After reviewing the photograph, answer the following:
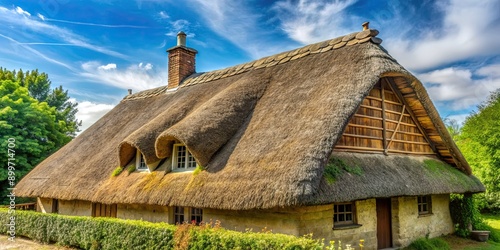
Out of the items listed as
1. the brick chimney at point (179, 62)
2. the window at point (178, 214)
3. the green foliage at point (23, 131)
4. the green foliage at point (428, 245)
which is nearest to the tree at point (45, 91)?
the green foliage at point (23, 131)

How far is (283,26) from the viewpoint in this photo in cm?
1372

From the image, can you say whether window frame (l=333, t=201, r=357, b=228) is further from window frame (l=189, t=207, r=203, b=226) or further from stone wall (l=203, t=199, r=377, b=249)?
window frame (l=189, t=207, r=203, b=226)

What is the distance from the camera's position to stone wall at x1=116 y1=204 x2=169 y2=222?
36.3 ft

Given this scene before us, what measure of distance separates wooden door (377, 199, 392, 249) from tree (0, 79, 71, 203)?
63.3 feet

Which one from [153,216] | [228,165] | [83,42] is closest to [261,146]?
[228,165]

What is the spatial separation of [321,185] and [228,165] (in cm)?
261

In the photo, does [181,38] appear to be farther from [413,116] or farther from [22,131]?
[22,131]

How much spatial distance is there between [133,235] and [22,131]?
17.0m

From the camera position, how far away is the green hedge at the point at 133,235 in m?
6.54

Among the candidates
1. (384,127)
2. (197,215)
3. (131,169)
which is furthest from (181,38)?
(384,127)

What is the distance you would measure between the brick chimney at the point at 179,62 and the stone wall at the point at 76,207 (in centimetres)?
691

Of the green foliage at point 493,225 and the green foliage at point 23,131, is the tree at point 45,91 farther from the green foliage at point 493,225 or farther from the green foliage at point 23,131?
the green foliage at point 493,225

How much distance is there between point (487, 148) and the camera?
833 inches

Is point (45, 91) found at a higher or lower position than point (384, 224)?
higher
